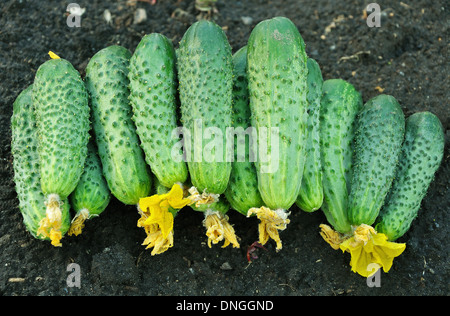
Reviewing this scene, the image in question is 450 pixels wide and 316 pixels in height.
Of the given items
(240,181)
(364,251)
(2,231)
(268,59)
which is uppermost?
(268,59)

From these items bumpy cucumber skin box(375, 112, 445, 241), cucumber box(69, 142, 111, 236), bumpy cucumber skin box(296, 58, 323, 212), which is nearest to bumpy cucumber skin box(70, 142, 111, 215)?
cucumber box(69, 142, 111, 236)

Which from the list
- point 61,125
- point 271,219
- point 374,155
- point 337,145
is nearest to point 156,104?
point 61,125

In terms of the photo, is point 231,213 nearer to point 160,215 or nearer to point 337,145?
point 160,215

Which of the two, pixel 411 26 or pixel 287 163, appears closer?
pixel 287 163

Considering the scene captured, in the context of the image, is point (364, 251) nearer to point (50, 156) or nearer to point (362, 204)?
point (362, 204)
